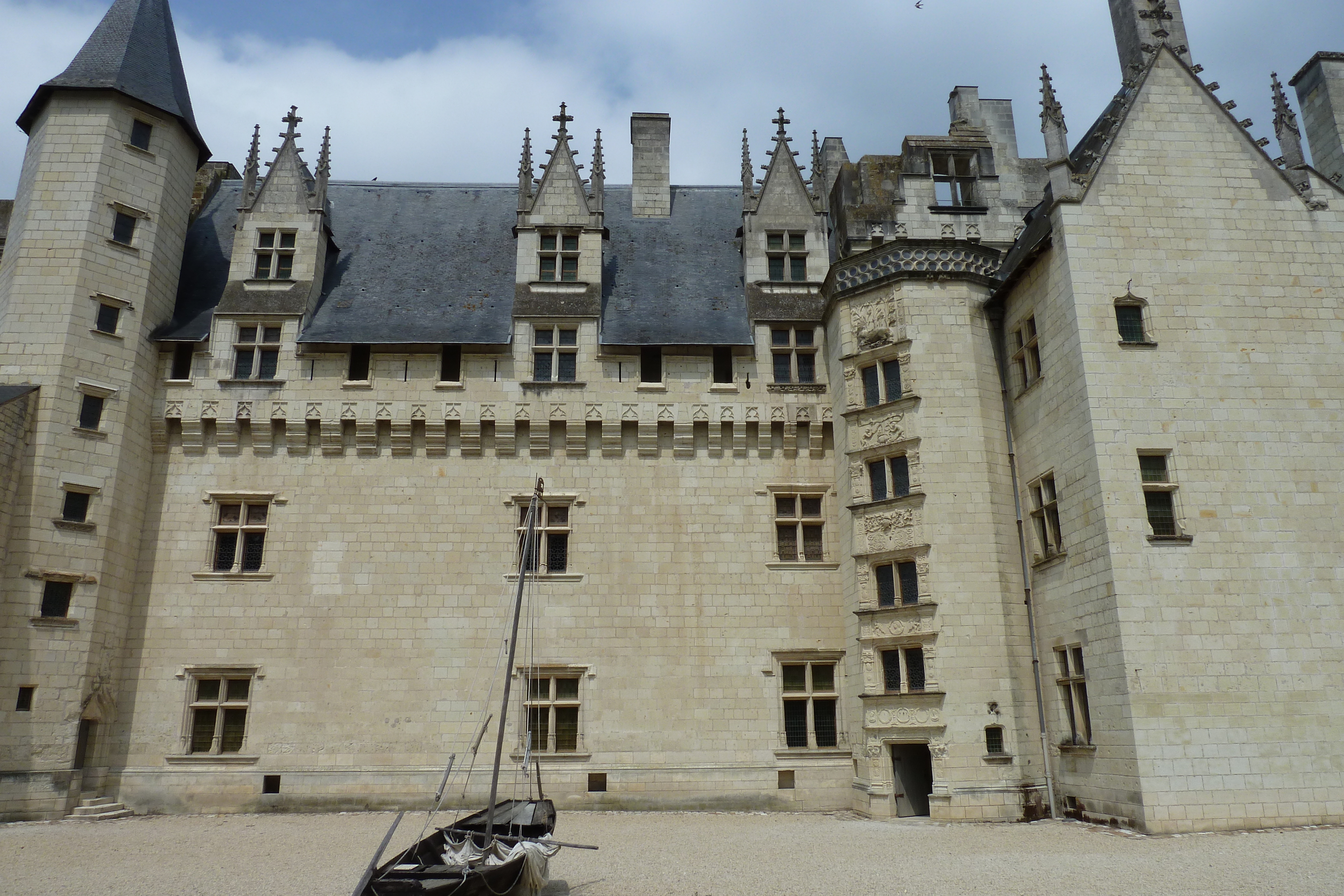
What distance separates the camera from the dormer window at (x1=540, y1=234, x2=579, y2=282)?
2266cm

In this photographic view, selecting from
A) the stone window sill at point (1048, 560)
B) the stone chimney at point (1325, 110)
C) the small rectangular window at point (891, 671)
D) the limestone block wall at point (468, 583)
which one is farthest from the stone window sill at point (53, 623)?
the stone chimney at point (1325, 110)

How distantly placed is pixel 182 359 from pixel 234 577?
5510 millimetres

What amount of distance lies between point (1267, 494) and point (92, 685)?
22683 millimetres

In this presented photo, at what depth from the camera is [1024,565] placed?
18.2 meters

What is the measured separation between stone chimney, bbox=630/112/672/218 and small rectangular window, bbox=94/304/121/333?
1332cm

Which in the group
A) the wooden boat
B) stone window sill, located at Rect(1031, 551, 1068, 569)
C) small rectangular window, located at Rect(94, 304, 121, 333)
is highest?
small rectangular window, located at Rect(94, 304, 121, 333)

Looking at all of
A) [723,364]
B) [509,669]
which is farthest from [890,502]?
[509,669]

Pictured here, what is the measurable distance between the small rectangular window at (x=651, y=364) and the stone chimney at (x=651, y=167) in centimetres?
587

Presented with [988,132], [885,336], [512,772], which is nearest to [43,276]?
[512,772]

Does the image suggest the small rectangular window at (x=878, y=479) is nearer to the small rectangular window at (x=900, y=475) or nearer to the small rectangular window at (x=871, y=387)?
the small rectangular window at (x=900, y=475)

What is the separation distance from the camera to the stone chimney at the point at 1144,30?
18688mm

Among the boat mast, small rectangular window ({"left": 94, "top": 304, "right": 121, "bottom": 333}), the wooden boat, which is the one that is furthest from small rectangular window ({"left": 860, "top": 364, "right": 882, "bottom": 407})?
small rectangular window ({"left": 94, "top": 304, "right": 121, "bottom": 333})

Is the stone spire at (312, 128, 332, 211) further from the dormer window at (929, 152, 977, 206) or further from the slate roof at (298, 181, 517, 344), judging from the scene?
the dormer window at (929, 152, 977, 206)

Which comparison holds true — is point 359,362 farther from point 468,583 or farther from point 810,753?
point 810,753
